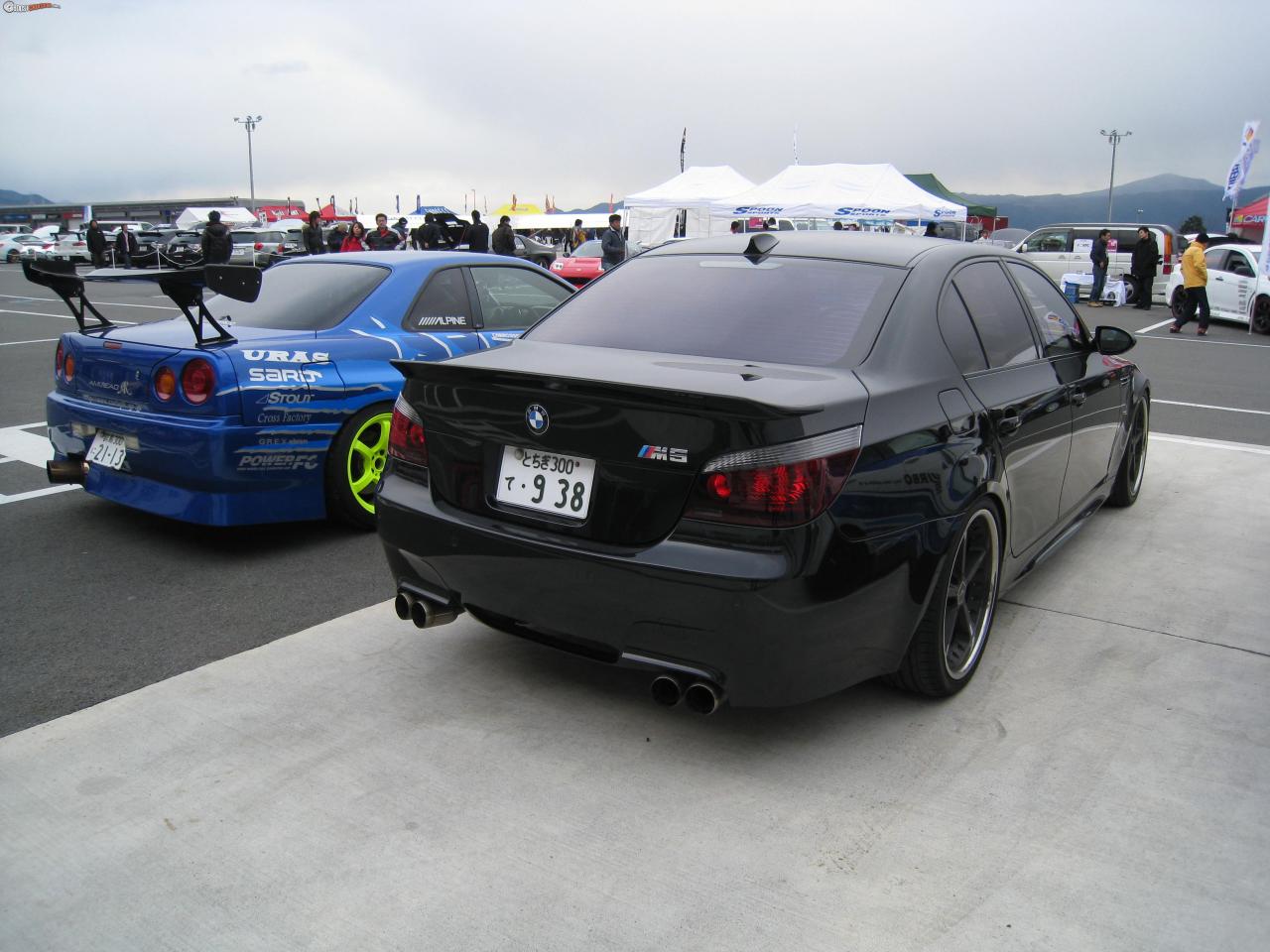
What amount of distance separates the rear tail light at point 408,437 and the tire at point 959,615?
1.63 meters

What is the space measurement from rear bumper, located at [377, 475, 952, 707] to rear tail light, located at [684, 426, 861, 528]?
0.06 m

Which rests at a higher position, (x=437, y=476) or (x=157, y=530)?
(x=437, y=476)

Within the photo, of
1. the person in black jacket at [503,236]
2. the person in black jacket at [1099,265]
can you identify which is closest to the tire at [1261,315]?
the person in black jacket at [1099,265]

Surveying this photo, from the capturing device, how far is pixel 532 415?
2.90 metres

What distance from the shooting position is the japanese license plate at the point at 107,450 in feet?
15.5

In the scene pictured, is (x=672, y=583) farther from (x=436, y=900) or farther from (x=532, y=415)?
(x=436, y=900)

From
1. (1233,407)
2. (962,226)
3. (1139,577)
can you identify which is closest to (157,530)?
(1139,577)

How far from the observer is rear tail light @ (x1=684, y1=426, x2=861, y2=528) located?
2.60 meters

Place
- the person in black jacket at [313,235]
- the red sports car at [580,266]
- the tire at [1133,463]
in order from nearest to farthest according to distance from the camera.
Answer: the tire at [1133,463] → the person in black jacket at [313,235] → the red sports car at [580,266]

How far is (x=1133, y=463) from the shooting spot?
5.64m

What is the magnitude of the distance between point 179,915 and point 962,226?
31.0m

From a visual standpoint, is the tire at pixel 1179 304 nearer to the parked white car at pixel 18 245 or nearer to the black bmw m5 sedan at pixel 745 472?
the black bmw m5 sedan at pixel 745 472

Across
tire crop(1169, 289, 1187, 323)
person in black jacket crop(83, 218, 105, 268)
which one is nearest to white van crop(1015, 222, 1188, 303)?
tire crop(1169, 289, 1187, 323)

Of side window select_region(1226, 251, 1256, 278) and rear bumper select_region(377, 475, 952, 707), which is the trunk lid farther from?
Answer: side window select_region(1226, 251, 1256, 278)
